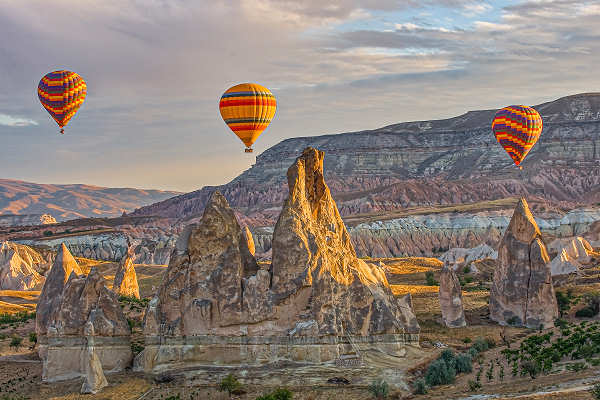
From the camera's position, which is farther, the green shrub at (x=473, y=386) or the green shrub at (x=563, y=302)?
the green shrub at (x=563, y=302)

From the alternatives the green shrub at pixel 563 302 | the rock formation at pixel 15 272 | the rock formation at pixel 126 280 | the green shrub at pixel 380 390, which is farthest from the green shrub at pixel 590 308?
the rock formation at pixel 15 272

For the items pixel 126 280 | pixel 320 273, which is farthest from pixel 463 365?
pixel 126 280

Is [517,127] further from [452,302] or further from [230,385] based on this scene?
[230,385]

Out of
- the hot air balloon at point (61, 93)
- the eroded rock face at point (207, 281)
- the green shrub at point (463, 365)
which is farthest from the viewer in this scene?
the hot air balloon at point (61, 93)

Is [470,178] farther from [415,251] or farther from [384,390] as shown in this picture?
[384,390]

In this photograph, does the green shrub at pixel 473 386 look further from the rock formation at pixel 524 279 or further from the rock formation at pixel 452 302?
the rock formation at pixel 452 302

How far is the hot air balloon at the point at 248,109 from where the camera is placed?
158 feet

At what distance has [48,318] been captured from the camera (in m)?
31.1

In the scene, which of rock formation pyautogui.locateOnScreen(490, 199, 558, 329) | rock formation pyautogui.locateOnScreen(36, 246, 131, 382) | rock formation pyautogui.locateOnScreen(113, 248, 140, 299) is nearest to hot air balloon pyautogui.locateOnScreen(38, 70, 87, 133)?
rock formation pyautogui.locateOnScreen(113, 248, 140, 299)

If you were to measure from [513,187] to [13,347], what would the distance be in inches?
5823

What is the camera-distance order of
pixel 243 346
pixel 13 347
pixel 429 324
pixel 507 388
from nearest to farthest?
pixel 507 388
pixel 243 346
pixel 13 347
pixel 429 324

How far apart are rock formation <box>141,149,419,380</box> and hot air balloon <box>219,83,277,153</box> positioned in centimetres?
2064

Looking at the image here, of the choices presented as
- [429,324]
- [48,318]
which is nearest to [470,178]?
[429,324]

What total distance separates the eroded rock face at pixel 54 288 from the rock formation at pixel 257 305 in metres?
5.76
